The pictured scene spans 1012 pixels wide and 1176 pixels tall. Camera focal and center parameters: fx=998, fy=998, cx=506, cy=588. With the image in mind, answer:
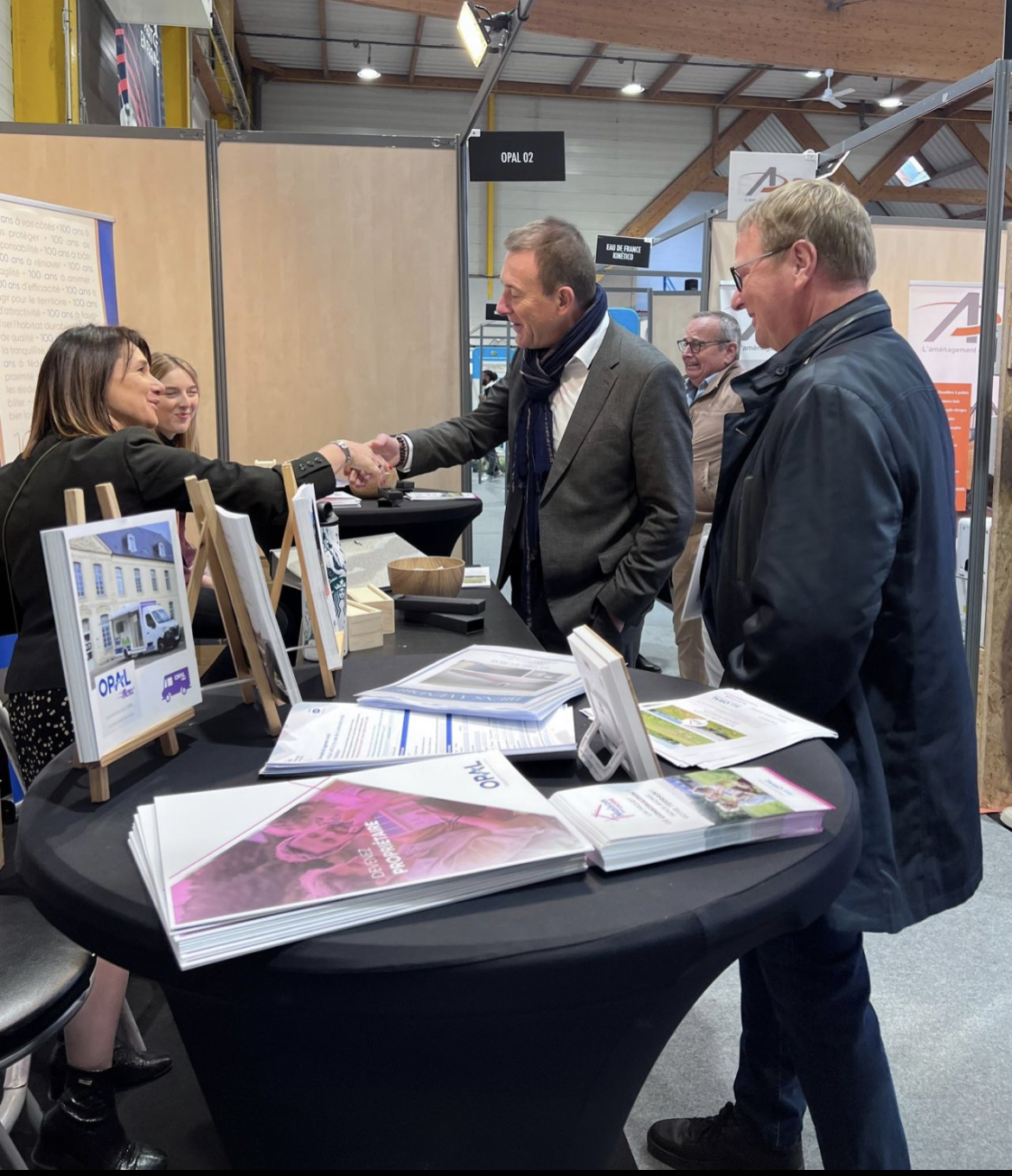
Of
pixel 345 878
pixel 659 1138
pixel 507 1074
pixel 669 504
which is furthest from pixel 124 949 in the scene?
pixel 669 504

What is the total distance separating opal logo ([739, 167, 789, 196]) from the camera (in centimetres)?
436

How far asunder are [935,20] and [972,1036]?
684 cm

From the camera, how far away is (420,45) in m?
11.3

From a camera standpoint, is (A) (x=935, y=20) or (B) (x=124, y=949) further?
(A) (x=935, y=20)

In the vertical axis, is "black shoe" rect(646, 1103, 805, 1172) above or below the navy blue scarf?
below

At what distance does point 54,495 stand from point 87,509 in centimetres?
10

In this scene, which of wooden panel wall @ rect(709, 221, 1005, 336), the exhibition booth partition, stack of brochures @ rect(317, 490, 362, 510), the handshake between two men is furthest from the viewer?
wooden panel wall @ rect(709, 221, 1005, 336)

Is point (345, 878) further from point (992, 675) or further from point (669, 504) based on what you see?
point (992, 675)

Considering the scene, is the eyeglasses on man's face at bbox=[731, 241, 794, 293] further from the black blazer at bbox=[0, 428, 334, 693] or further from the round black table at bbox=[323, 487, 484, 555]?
the round black table at bbox=[323, 487, 484, 555]

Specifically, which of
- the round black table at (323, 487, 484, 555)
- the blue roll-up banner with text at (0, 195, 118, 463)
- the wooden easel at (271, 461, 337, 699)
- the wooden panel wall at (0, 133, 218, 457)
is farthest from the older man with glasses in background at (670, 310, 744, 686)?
the wooden easel at (271, 461, 337, 699)

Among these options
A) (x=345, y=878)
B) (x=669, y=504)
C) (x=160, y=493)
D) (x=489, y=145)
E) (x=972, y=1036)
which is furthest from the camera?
(x=489, y=145)

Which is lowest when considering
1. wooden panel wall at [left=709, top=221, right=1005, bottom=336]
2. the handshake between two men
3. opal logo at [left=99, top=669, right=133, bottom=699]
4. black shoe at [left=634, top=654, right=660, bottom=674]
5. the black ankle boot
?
black shoe at [left=634, top=654, right=660, bottom=674]

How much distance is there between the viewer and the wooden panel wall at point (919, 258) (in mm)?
4277

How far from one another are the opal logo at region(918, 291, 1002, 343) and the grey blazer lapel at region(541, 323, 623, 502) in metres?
2.24
